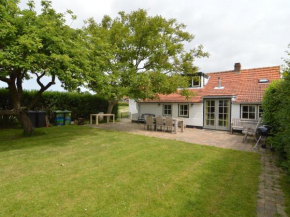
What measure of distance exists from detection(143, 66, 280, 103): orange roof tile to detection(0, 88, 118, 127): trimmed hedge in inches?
293

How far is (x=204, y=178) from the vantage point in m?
4.30

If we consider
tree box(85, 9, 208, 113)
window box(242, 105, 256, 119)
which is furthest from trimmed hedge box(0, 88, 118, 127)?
window box(242, 105, 256, 119)

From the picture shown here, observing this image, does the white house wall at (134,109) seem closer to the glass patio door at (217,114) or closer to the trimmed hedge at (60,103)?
the trimmed hedge at (60,103)

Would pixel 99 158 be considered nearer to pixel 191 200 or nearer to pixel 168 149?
pixel 168 149

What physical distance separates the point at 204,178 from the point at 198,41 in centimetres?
1425

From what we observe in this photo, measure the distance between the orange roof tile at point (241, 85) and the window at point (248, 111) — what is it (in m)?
0.52

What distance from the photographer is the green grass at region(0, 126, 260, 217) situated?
118 inches

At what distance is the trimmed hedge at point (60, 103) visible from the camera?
41.4 feet

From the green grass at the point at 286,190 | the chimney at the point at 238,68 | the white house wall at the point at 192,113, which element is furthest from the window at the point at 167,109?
the green grass at the point at 286,190

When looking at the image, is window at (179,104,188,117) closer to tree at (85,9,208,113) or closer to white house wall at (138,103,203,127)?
white house wall at (138,103,203,127)

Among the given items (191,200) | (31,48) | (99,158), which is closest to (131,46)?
(31,48)

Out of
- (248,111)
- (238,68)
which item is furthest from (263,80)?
(248,111)

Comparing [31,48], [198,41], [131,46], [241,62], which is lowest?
[31,48]

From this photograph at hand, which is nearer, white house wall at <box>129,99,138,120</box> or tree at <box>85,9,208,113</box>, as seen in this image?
tree at <box>85,9,208,113</box>
